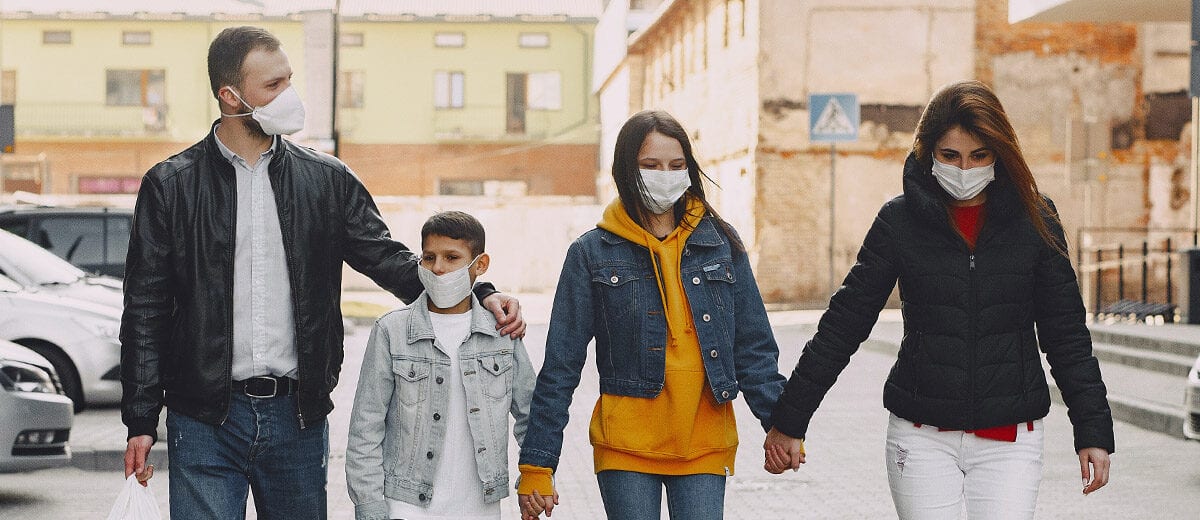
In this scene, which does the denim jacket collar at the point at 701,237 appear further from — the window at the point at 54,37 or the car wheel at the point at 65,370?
the window at the point at 54,37

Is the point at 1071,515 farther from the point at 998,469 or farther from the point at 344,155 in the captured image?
the point at 344,155

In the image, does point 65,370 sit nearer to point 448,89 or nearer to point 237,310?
point 237,310

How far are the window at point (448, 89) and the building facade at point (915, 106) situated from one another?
2520 cm

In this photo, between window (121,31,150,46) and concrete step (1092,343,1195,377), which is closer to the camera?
concrete step (1092,343,1195,377)

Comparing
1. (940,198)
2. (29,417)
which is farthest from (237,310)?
(29,417)

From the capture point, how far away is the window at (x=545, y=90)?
2191 inches

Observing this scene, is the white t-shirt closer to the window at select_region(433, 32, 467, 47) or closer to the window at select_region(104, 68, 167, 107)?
the window at select_region(433, 32, 467, 47)

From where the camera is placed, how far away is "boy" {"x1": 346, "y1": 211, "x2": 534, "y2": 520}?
4.64 m

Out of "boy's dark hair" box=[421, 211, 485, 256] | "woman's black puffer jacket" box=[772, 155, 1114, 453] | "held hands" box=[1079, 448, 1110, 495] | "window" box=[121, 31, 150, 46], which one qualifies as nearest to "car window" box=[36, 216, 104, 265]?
"boy's dark hair" box=[421, 211, 485, 256]

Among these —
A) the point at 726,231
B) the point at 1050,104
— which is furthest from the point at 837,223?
the point at 726,231

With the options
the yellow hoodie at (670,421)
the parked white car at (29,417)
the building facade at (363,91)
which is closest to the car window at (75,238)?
the parked white car at (29,417)

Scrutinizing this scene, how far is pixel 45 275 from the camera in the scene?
1295 centimetres

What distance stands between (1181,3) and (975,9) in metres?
12.6

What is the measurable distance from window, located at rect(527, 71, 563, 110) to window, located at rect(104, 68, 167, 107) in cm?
1311
